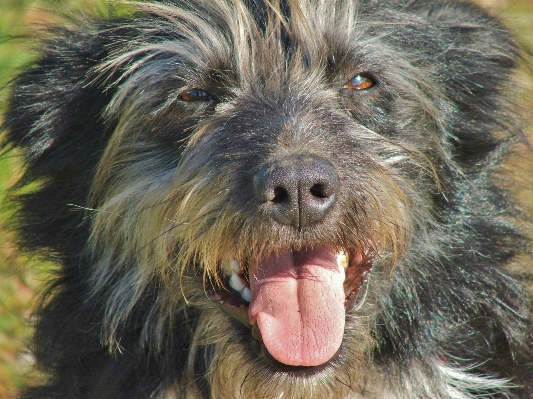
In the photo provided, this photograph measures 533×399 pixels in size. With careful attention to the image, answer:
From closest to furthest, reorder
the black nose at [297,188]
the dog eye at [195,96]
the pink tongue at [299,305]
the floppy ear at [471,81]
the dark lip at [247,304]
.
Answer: the black nose at [297,188]
the pink tongue at [299,305]
the dark lip at [247,304]
the dog eye at [195,96]
the floppy ear at [471,81]

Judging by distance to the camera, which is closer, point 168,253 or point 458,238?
point 168,253

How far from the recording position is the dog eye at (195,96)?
3.19m

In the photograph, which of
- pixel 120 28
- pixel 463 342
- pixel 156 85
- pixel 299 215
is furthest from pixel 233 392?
pixel 120 28

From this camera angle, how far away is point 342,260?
3057mm

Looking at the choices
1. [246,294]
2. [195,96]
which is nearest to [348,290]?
[246,294]

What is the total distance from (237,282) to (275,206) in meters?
0.46

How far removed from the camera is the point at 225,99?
320 cm

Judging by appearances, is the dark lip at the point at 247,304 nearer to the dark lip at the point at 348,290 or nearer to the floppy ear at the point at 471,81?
Answer: the dark lip at the point at 348,290

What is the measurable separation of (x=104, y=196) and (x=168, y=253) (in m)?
0.40

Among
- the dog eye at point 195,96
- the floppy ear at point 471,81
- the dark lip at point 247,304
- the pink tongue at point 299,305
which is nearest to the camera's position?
the pink tongue at point 299,305

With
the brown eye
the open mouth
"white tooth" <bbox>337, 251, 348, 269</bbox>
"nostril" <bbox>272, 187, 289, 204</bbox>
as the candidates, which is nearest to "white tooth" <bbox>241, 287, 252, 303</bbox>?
the open mouth

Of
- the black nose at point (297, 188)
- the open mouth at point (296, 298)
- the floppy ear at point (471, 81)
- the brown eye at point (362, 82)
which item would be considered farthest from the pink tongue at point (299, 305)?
the floppy ear at point (471, 81)

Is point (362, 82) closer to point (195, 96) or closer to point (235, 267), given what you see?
point (195, 96)

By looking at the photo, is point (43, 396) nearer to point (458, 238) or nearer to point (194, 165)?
point (194, 165)
